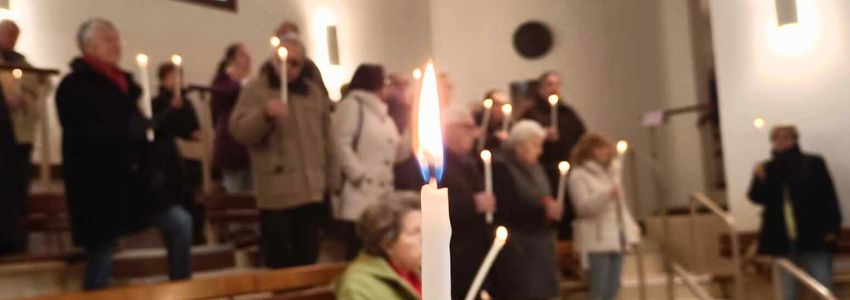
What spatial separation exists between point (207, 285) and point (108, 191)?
72cm

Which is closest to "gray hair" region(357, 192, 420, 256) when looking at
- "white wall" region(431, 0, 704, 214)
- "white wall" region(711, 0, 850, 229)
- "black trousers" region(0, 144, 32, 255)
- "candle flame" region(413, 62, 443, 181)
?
"black trousers" region(0, 144, 32, 255)

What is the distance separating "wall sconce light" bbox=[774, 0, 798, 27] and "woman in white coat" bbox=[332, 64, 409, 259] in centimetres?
408

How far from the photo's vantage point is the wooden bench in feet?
10.7

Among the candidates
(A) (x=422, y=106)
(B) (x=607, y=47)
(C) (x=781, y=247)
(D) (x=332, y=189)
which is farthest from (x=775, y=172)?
(A) (x=422, y=106)

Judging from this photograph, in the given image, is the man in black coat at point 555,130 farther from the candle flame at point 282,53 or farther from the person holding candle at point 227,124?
the candle flame at point 282,53

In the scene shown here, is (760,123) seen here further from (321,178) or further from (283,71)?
(283,71)

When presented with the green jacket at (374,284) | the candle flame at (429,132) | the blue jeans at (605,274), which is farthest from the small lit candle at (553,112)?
the candle flame at (429,132)

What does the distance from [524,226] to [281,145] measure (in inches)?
45.5

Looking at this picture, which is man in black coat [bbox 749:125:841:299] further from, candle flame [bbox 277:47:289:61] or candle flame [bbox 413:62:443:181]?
candle flame [bbox 413:62:443:181]

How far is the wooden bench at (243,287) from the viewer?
10.7 ft

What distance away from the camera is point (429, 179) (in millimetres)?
774

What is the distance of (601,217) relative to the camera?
595 centimetres

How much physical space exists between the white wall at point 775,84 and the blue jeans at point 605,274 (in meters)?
2.68

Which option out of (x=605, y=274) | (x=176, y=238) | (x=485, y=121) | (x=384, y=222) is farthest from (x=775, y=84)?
(x=384, y=222)
